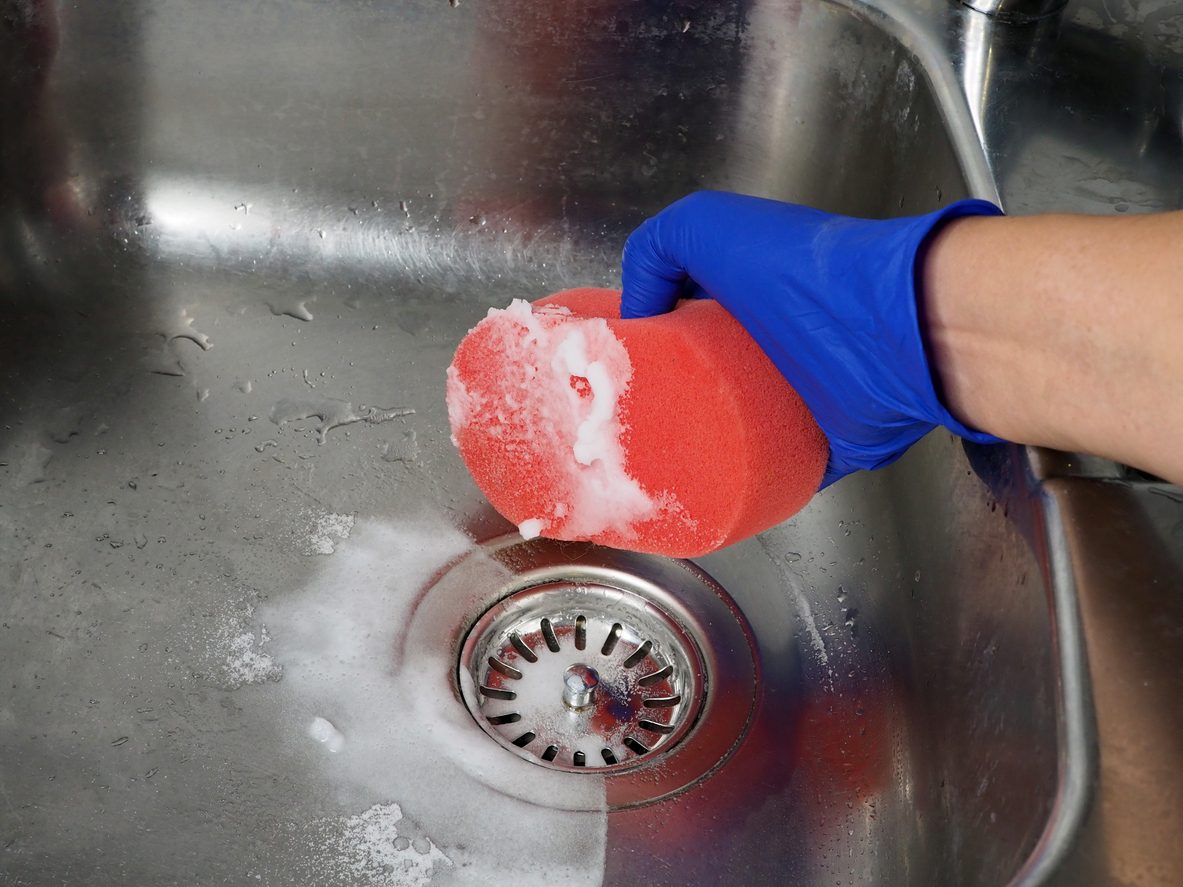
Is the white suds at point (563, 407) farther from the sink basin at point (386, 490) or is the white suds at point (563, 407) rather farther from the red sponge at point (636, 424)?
the sink basin at point (386, 490)


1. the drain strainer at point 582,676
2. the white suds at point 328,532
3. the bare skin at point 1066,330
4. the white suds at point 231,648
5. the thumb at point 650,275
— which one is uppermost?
the bare skin at point 1066,330

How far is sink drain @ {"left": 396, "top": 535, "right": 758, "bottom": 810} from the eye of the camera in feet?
2.71

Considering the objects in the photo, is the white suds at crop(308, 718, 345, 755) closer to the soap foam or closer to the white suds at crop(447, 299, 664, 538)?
the soap foam

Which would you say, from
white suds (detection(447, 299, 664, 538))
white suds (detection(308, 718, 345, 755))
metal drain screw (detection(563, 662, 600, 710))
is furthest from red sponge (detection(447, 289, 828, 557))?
white suds (detection(308, 718, 345, 755))

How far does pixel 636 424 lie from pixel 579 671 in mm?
264

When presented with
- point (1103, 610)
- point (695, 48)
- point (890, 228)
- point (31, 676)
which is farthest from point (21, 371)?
point (1103, 610)

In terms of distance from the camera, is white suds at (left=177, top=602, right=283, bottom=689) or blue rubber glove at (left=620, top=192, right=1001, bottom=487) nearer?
blue rubber glove at (left=620, top=192, right=1001, bottom=487)

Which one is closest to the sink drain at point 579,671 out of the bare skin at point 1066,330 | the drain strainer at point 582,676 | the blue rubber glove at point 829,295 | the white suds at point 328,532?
the drain strainer at point 582,676

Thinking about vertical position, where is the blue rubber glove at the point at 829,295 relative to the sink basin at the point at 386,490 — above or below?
above

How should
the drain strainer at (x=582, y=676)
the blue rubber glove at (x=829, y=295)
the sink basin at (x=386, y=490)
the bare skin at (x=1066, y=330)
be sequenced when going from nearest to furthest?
the bare skin at (x=1066, y=330) < the blue rubber glove at (x=829, y=295) < the sink basin at (x=386, y=490) < the drain strainer at (x=582, y=676)

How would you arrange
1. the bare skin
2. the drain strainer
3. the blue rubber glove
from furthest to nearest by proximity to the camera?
the drain strainer, the blue rubber glove, the bare skin

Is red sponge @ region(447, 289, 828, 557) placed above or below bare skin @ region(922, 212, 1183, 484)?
below

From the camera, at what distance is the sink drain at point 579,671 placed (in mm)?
826

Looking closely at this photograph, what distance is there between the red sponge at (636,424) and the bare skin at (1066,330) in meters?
0.14
